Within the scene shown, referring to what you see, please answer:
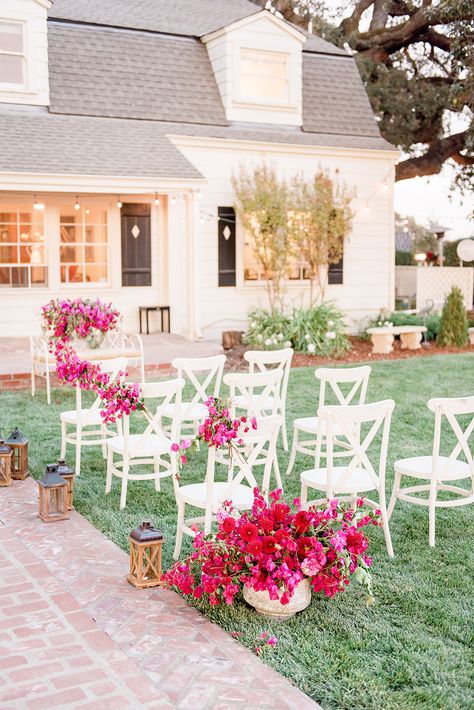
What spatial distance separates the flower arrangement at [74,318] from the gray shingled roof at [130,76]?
18.5ft

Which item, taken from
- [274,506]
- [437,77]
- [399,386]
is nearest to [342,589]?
[274,506]

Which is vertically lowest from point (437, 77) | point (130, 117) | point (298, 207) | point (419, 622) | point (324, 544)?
point (419, 622)

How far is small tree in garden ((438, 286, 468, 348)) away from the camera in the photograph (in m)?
15.6

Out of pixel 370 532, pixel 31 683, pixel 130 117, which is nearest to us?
pixel 31 683

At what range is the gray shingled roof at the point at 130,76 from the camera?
49.7ft

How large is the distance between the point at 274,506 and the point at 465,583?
1277 mm

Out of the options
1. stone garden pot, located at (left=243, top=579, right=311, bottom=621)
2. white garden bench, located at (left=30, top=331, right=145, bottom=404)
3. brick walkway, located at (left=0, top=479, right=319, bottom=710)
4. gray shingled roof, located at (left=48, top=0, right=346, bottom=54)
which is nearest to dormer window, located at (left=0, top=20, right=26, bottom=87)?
gray shingled roof, located at (left=48, top=0, right=346, bottom=54)

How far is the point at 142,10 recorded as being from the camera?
17672 millimetres

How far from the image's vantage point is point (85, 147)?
562 inches

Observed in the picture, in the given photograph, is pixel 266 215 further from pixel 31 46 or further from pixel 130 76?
pixel 31 46

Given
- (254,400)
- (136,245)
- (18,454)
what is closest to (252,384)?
(254,400)

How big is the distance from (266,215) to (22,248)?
4196mm

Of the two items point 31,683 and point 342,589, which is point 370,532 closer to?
point 342,589

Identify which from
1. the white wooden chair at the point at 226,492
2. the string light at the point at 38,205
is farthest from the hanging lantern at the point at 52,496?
the string light at the point at 38,205
